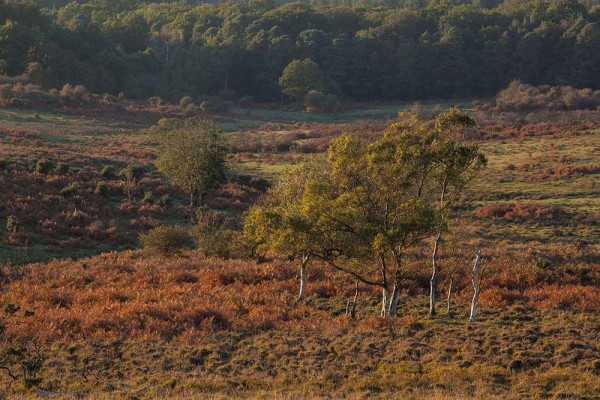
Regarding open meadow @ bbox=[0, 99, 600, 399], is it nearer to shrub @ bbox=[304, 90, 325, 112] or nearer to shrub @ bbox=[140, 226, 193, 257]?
shrub @ bbox=[140, 226, 193, 257]

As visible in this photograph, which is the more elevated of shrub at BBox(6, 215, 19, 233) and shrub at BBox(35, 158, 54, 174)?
shrub at BBox(35, 158, 54, 174)

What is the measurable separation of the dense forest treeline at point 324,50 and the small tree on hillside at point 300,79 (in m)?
2.64

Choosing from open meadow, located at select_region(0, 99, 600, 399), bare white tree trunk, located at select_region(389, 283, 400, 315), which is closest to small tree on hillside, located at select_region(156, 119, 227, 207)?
open meadow, located at select_region(0, 99, 600, 399)

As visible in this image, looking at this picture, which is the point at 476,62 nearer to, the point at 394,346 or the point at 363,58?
the point at 363,58

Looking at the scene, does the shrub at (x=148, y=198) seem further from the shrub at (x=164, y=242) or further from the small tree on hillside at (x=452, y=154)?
the small tree on hillside at (x=452, y=154)

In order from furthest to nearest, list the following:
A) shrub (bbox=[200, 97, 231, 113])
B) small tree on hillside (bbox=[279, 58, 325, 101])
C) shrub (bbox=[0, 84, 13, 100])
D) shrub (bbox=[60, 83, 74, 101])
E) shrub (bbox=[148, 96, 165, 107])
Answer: small tree on hillside (bbox=[279, 58, 325, 101]), shrub (bbox=[148, 96, 165, 107]), shrub (bbox=[200, 97, 231, 113]), shrub (bbox=[60, 83, 74, 101]), shrub (bbox=[0, 84, 13, 100])

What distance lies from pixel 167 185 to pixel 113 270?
1934 centimetres

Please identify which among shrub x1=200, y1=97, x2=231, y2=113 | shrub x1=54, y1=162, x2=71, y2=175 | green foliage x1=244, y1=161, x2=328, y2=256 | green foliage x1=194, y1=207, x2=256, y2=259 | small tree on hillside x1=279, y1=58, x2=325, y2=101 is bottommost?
green foliage x1=194, y1=207, x2=256, y2=259

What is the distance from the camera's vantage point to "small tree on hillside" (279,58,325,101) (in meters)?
117

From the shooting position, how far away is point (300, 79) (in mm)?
117250

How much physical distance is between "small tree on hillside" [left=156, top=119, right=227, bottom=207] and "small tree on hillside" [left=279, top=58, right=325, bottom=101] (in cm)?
7433

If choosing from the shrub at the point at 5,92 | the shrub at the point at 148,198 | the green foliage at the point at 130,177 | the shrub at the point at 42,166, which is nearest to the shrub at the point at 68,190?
the green foliage at the point at 130,177

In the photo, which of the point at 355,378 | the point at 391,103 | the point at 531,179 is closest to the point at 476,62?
the point at 391,103

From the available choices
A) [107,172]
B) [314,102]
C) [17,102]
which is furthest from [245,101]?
[107,172]
